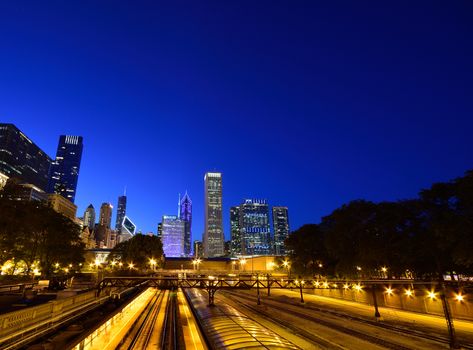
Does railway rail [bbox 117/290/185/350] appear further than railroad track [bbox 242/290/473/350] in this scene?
Yes

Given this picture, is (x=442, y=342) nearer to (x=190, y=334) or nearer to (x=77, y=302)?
(x=190, y=334)

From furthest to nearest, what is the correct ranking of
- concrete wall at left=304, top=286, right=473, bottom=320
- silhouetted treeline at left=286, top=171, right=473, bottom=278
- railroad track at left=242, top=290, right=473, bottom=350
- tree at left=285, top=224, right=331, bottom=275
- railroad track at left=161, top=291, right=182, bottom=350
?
tree at left=285, top=224, right=331, bottom=275, concrete wall at left=304, top=286, right=473, bottom=320, silhouetted treeline at left=286, top=171, right=473, bottom=278, railroad track at left=161, top=291, right=182, bottom=350, railroad track at left=242, top=290, right=473, bottom=350

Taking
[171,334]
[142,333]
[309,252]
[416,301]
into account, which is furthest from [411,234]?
[142,333]

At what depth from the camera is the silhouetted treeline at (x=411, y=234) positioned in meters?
39.3

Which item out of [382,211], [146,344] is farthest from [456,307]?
[146,344]

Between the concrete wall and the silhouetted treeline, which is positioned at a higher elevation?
the silhouetted treeline

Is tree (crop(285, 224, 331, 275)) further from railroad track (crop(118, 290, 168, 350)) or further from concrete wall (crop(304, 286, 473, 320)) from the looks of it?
railroad track (crop(118, 290, 168, 350))

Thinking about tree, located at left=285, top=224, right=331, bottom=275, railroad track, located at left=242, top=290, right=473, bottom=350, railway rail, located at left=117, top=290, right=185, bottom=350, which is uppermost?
tree, located at left=285, top=224, right=331, bottom=275

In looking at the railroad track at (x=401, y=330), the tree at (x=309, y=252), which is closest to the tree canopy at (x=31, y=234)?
the railroad track at (x=401, y=330)

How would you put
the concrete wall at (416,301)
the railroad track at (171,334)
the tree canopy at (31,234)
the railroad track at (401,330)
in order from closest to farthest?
the railroad track at (401,330) < the railroad track at (171,334) < the concrete wall at (416,301) < the tree canopy at (31,234)

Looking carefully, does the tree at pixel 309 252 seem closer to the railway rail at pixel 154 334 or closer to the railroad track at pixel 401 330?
the railroad track at pixel 401 330

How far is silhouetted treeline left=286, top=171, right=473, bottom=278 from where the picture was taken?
39.3m

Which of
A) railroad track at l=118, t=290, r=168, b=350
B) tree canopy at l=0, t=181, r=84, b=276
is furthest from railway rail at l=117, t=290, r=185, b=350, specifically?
tree canopy at l=0, t=181, r=84, b=276

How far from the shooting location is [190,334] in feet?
143
